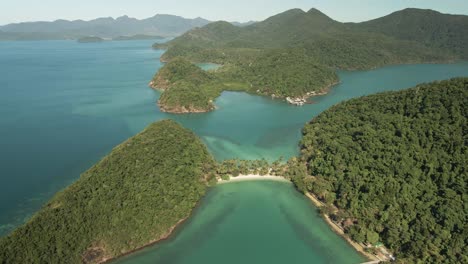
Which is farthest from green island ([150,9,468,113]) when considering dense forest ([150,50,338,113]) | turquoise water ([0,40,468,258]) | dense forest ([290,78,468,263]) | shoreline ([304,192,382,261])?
shoreline ([304,192,382,261])

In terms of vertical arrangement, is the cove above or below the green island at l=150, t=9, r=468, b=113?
below

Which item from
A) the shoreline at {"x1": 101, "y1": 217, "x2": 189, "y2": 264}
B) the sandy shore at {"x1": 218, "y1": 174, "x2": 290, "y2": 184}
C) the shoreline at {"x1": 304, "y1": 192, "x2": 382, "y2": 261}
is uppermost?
the sandy shore at {"x1": 218, "y1": 174, "x2": 290, "y2": 184}

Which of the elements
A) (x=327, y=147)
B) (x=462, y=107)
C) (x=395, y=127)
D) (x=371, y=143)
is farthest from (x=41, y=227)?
(x=462, y=107)

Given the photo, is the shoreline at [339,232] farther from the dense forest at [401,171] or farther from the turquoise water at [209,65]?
the turquoise water at [209,65]

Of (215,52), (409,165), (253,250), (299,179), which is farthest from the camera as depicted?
(215,52)

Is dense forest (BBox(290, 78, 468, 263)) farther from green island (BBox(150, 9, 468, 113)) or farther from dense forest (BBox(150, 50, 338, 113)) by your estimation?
green island (BBox(150, 9, 468, 113))

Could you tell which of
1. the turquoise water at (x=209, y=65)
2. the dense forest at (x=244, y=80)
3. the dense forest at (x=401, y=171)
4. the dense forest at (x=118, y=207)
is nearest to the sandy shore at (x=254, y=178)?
the dense forest at (x=401, y=171)

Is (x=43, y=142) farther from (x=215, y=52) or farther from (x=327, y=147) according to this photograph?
(x=215, y=52)
